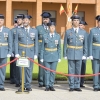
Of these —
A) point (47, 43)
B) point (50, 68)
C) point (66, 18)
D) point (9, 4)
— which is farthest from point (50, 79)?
point (66, 18)

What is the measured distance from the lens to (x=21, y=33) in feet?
29.9

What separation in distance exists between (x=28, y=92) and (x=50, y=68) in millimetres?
954

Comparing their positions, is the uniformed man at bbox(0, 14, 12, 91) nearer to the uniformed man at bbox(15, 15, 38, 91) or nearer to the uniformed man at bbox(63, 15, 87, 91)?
the uniformed man at bbox(15, 15, 38, 91)

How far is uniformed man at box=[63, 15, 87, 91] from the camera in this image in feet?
30.1

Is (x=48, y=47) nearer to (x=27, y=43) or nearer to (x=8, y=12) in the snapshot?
(x=27, y=43)

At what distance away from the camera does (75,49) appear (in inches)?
362

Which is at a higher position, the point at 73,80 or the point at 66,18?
the point at 66,18

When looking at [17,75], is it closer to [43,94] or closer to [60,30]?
[43,94]


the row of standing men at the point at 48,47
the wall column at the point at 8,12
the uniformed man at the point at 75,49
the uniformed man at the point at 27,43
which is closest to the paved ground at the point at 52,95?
the row of standing men at the point at 48,47

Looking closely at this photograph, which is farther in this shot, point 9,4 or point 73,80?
point 9,4

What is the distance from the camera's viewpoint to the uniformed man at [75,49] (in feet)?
30.1

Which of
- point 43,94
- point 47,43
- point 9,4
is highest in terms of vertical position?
point 9,4

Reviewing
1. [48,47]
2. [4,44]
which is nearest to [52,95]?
[48,47]

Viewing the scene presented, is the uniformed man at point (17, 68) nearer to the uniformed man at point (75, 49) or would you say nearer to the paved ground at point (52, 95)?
the paved ground at point (52, 95)
